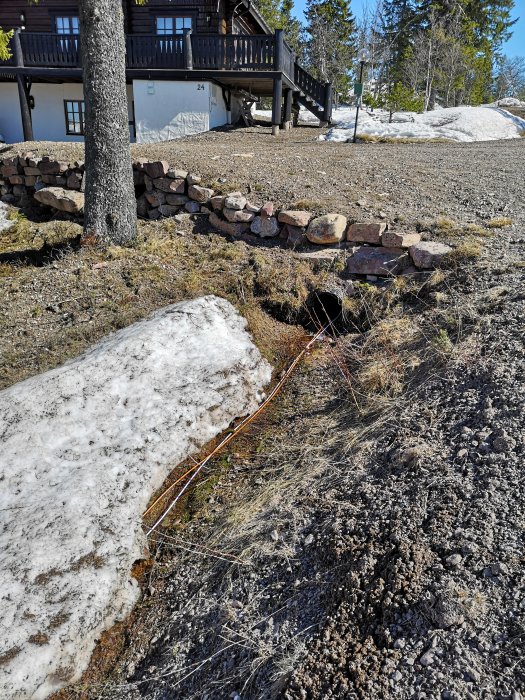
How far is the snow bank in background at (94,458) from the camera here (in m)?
2.77

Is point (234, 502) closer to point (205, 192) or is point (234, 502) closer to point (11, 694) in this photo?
point (11, 694)

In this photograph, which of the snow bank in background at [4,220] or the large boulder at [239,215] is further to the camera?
the snow bank in background at [4,220]

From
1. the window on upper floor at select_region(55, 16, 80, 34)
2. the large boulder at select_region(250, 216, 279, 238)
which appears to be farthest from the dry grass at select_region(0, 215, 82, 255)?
the window on upper floor at select_region(55, 16, 80, 34)

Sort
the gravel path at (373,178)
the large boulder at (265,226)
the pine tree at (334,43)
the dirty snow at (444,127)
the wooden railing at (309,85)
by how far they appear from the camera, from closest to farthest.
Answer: the large boulder at (265,226), the gravel path at (373,178), the dirty snow at (444,127), the wooden railing at (309,85), the pine tree at (334,43)

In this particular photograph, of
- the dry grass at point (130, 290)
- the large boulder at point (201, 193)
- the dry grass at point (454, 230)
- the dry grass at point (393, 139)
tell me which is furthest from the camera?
the dry grass at point (393, 139)

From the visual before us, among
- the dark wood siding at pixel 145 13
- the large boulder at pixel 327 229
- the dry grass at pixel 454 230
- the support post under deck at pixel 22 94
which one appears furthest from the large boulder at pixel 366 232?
the support post under deck at pixel 22 94

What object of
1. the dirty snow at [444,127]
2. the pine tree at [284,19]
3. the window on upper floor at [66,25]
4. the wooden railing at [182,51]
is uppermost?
the pine tree at [284,19]

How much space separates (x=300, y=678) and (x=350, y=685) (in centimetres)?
22

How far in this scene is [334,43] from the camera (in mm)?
28734

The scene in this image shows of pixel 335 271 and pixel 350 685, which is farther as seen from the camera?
pixel 335 271

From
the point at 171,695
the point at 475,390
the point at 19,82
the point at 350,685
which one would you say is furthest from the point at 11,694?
the point at 19,82

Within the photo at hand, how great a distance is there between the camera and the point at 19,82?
15.2 meters

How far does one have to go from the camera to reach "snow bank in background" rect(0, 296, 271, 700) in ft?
9.07

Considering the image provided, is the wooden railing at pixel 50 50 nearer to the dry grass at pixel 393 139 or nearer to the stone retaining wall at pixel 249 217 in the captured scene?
the stone retaining wall at pixel 249 217
